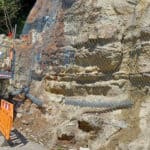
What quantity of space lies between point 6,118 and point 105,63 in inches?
116

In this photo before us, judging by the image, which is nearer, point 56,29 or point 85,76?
point 85,76

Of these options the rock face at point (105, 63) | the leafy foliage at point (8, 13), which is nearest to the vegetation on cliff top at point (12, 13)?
the leafy foliage at point (8, 13)

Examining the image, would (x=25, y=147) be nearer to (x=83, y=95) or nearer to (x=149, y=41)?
(x=83, y=95)

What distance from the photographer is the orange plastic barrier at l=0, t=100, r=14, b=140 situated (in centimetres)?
1073

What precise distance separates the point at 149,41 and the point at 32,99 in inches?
214

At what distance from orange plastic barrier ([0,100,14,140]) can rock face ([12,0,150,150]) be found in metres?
1.40

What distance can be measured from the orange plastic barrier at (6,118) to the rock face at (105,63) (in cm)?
140

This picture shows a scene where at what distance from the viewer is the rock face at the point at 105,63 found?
28.9 ft

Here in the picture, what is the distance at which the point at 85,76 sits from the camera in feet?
35.2

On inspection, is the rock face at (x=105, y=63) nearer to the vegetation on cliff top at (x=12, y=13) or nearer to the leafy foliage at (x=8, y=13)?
the leafy foliage at (x=8, y=13)

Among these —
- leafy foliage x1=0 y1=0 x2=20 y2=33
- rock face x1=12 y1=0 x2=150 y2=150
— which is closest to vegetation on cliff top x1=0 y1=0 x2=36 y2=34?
leafy foliage x1=0 y1=0 x2=20 y2=33

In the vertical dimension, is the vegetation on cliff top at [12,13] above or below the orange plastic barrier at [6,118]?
above

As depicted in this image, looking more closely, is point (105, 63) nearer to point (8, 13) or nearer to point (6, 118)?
point (6, 118)

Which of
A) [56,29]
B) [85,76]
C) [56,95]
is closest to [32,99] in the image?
[56,95]
